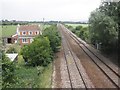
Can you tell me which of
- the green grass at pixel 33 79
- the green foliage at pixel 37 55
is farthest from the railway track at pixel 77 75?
the green foliage at pixel 37 55

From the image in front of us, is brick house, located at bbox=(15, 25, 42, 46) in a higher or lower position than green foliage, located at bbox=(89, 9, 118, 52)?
lower

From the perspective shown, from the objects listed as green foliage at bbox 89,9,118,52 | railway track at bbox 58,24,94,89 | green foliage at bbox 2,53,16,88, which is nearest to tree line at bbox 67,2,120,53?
green foliage at bbox 89,9,118,52

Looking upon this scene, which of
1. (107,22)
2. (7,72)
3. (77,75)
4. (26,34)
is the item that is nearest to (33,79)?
(77,75)

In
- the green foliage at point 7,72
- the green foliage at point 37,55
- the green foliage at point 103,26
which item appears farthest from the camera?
the green foliage at point 103,26

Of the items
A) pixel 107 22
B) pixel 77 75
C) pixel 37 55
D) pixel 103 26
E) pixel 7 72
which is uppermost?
pixel 107 22

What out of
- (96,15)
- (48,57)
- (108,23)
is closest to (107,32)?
(108,23)

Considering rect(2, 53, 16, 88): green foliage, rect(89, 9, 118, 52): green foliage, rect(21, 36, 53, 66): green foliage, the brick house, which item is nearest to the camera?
rect(2, 53, 16, 88): green foliage

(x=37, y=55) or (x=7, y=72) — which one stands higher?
(x=7, y=72)

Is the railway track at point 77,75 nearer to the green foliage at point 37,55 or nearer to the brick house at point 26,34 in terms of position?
the green foliage at point 37,55

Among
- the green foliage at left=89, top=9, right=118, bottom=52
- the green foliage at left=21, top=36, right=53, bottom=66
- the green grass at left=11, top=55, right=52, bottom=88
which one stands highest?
the green foliage at left=89, top=9, right=118, bottom=52

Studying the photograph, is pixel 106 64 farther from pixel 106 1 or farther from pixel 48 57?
pixel 106 1

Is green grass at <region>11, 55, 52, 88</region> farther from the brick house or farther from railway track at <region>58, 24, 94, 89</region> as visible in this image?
the brick house

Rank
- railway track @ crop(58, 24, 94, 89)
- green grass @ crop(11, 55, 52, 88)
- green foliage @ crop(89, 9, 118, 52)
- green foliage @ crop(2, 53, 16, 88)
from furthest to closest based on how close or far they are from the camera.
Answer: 1. green foliage @ crop(89, 9, 118, 52)
2. railway track @ crop(58, 24, 94, 89)
3. green grass @ crop(11, 55, 52, 88)
4. green foliage @ crop(2, 53, 16, 88)

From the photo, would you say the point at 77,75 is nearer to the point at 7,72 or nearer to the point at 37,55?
the point at 37,55
